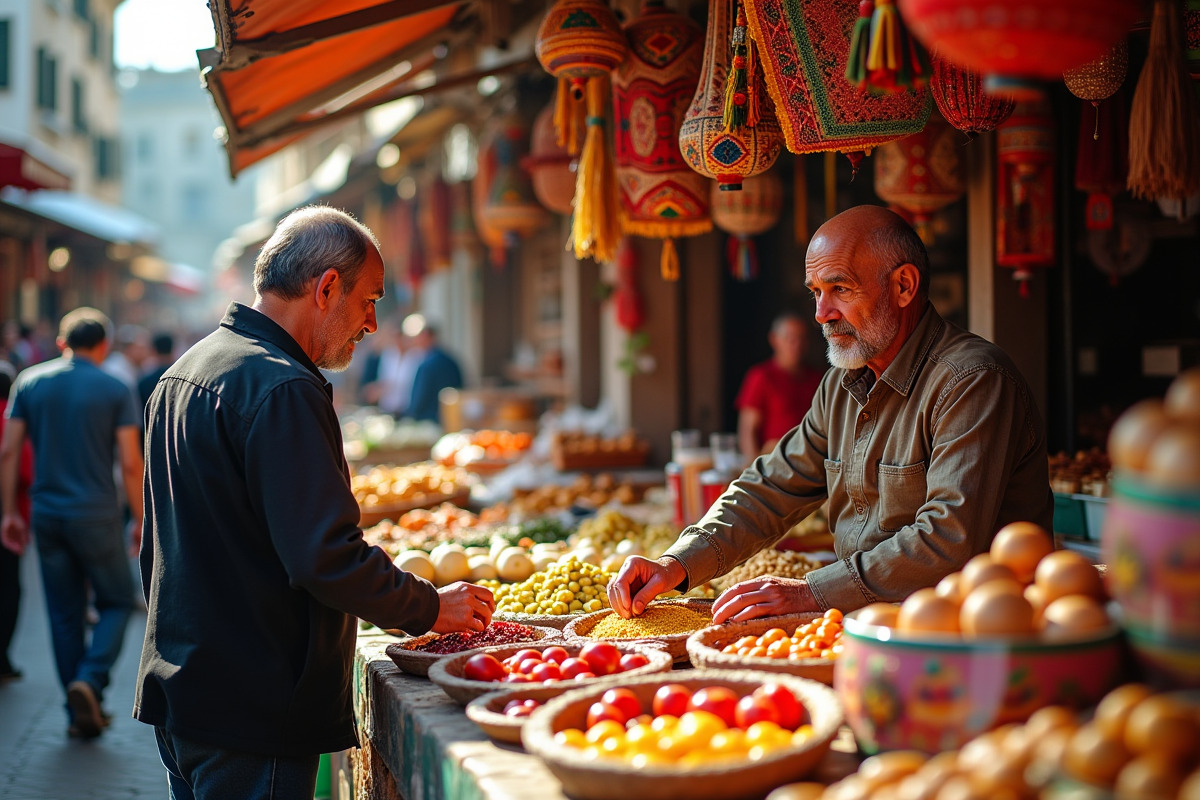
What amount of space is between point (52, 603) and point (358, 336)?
3.69 metres

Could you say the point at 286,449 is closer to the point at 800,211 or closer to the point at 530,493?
the point at 800,211

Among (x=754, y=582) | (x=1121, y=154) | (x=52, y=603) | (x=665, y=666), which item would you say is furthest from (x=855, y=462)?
(x=52, y=603)

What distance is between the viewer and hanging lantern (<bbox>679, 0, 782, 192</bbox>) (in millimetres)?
3051

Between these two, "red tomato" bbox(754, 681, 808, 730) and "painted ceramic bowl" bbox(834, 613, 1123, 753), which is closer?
"painted ceramic bowl" bbox(834, 613, 1123, 753)

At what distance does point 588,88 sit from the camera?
3.94 metres

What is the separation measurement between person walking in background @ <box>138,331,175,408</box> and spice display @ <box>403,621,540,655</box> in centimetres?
538

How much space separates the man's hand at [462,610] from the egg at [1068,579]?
1.37m

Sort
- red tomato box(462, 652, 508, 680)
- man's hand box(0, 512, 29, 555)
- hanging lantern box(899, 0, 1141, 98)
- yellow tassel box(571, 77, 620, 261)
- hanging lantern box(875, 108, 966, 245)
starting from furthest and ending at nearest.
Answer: man's hand box(0, 512, 29, 555), hanging lantern box(875, 108, 966, 245), yellow tassel box(571, 77, 620, 261), red tomato box(462, 652, 508, 680), hanging lantern box(899, 0, 1141, 98)

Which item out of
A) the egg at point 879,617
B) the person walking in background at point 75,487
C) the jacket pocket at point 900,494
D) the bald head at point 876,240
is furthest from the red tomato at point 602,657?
the person walking in background at point 75,487

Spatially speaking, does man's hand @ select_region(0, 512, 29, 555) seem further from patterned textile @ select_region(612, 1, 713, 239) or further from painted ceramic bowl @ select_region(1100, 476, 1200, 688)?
painted ceramic bowl @ select_region(1100, 476, 1200, 688)

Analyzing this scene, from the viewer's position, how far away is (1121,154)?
4.10 m

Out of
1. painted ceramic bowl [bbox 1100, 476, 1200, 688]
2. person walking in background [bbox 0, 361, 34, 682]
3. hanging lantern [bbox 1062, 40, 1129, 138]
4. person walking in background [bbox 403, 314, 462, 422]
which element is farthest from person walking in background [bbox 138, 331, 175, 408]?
painted ceramic bowl [bbox 1100, 476, 1200, 688]

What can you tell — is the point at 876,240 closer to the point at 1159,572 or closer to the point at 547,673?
the point at 547,673

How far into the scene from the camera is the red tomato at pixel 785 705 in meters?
1.80
